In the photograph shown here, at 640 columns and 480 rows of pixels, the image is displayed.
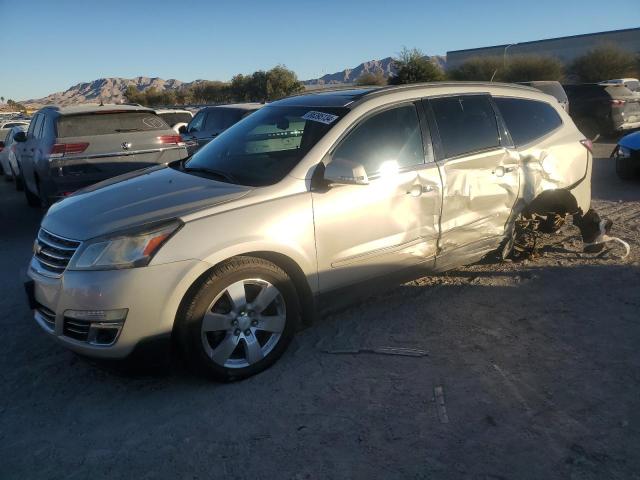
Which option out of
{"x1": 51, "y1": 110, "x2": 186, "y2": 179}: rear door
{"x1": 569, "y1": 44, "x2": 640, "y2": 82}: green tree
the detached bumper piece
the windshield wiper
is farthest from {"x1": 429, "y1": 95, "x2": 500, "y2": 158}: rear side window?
{"x1": 569, "y1": 44, "x2": 640, "y2": 82}: green tree

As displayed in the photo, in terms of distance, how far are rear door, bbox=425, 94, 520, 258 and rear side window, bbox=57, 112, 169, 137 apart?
5.08 meters

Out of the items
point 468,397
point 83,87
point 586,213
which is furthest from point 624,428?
point 83,87

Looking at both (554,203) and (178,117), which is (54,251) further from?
(178,117)

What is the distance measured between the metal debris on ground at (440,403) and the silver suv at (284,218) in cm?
95

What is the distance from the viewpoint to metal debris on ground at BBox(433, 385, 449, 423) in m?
2.93

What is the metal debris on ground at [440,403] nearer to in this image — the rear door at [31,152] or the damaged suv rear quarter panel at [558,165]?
the damaged suv rear quarter panel at [558,165]

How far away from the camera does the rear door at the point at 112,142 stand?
7.12 m

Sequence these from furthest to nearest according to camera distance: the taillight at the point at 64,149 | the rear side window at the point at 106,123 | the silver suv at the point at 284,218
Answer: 1. the rear side window at the point at 106,123
2. the taillight at the point at 64,149
3. the silver suv at the point at 284,218

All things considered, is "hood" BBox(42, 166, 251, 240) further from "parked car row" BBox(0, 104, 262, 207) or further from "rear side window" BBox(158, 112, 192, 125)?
"rear side window" BBox(158, 112, 192, 125)

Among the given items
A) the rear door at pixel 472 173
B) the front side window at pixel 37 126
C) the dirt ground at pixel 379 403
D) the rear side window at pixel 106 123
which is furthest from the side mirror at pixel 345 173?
the front side window at pixel 37 126

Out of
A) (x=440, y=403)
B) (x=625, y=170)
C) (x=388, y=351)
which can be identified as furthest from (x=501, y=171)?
(x=625, y=170)

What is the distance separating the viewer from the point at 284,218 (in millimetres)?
3402

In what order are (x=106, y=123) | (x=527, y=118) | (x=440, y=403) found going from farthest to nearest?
(x=106, y=123) → (x=527, y=118) → (x=440, y=403)

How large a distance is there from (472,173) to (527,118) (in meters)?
1.09
